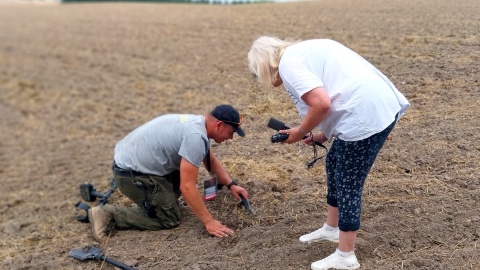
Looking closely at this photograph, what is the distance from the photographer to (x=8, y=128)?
39.2 ft

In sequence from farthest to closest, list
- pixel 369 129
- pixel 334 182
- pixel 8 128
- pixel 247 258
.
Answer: pixel 8 128, pixel 247 258, pixel 334 182, pixel 369 129

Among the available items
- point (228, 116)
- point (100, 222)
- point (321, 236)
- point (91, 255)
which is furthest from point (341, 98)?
point (100, 222)

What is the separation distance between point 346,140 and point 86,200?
3.69 meters

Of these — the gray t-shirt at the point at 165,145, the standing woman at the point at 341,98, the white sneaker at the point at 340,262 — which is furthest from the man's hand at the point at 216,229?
the standing woman at the point at 341,98

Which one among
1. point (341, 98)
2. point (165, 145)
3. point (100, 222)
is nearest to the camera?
point (341, 98)

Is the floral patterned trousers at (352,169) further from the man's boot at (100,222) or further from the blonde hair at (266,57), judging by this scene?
the man's boot at (100,222)

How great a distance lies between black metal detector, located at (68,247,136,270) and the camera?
4.18 metres

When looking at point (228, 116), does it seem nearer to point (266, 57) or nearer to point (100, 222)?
point (266, 57)

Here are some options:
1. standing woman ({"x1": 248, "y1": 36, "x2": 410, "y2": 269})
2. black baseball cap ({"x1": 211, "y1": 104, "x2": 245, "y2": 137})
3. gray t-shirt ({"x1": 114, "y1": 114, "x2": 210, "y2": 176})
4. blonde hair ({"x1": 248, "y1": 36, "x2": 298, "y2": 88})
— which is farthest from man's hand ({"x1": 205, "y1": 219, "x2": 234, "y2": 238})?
blonde hair ({"x1": 248, "y1": 36, "x2": 298, "y2": 88})

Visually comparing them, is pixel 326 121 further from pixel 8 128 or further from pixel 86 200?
pixel 8 128

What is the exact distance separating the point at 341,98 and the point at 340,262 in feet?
3.76

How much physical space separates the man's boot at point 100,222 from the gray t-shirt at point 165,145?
1.78 ft

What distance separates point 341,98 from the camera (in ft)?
10.1

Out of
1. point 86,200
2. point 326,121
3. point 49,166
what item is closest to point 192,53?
point 49,166
